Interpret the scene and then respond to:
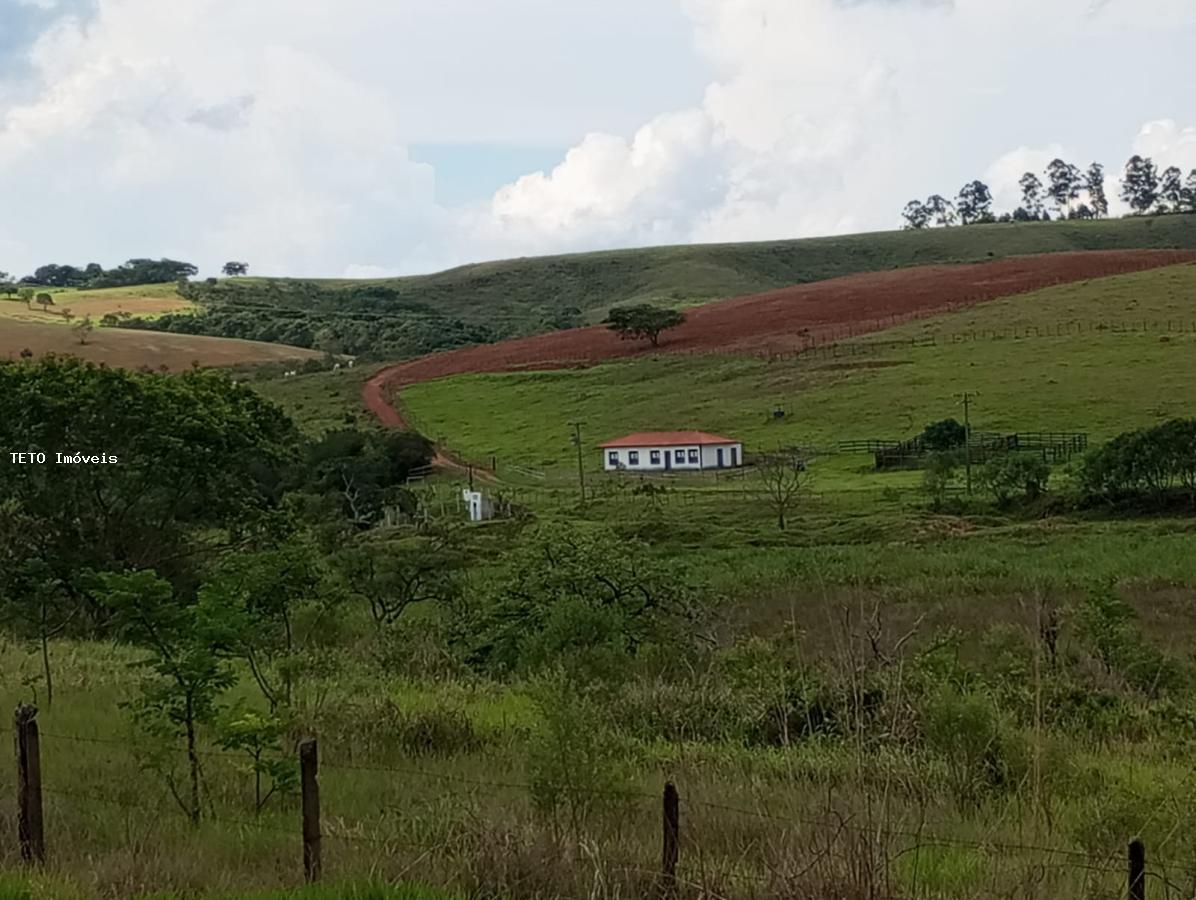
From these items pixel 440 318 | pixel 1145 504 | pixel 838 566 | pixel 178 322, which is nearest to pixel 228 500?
pixel 838 566

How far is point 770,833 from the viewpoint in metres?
6.41

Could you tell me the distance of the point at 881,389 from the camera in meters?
66.5

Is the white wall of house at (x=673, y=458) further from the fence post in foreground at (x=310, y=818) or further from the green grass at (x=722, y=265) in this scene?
the green grass at (x=722, y=265)

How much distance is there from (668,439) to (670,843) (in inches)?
2200

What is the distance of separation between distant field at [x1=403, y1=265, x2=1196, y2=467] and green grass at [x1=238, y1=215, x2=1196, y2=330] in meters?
68.4

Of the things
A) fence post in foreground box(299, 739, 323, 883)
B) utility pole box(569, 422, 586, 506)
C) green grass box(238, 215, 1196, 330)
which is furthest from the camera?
green grass box(238, 215, 1196, 330)

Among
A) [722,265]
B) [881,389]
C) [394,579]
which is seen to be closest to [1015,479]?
[881,389]

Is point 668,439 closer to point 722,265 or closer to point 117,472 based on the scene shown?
point 117,472

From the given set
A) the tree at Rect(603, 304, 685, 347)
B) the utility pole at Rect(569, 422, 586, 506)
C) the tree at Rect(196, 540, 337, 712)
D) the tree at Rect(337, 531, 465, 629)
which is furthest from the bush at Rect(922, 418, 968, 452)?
the tree at Rect(196, 540, 337, 712)

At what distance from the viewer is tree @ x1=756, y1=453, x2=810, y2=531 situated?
45375 mm

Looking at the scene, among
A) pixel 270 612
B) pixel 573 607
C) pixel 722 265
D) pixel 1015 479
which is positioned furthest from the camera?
pixel 722 265

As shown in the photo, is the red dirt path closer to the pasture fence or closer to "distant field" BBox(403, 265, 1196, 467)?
"distant field" BBox(403, 265, 1196, 467)

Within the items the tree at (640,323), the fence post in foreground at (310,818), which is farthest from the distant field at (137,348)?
the fence post in foreground at (310,818)

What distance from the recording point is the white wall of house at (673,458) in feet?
197
